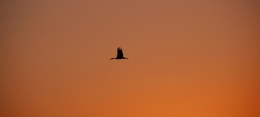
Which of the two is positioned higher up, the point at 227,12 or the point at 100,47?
the point at 227,12

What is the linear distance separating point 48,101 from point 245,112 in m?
7.43

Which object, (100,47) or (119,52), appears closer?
(119,52)

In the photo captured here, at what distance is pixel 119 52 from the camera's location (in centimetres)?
1131

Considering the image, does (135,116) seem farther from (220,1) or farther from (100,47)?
(220,1)

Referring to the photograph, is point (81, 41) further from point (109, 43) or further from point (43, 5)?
point (43, 5)

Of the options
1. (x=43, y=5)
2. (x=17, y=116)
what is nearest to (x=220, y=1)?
(x=43, y=5)

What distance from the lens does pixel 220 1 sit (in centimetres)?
1259

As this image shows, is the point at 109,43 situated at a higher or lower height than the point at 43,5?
lower

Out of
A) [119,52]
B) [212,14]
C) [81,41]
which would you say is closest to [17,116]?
[81,41]

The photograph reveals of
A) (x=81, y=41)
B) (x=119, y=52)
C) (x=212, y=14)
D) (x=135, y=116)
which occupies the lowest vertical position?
(x=135, y=116)

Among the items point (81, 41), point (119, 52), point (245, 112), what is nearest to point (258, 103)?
point (245, 112)

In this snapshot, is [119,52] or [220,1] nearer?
[119,52]

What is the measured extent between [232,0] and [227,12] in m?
0.50

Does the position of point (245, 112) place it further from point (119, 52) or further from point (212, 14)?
point (119, 52)
